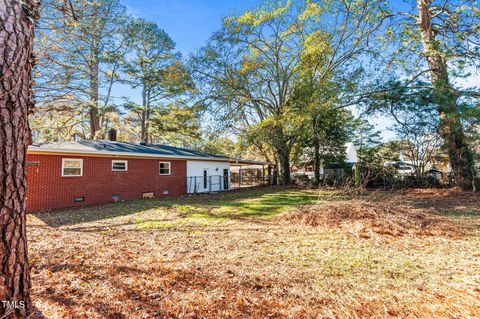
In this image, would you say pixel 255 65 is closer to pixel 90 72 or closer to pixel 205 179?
pixel 205 179

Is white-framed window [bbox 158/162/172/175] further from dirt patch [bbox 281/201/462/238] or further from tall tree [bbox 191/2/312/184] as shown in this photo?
dirt patch [bbox 281/201/462/238]

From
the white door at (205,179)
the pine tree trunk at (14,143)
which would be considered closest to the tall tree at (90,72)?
the white door at (205,179)

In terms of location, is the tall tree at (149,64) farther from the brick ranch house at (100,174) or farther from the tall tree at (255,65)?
the brick ranch house at (100,174)

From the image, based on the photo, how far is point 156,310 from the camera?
243 centimetres

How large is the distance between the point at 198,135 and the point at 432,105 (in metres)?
15.7

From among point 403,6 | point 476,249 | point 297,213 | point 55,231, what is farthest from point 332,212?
point 403,6

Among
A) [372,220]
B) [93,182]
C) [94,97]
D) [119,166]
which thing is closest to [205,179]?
[119,166]

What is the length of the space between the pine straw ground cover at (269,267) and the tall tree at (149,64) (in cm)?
1276

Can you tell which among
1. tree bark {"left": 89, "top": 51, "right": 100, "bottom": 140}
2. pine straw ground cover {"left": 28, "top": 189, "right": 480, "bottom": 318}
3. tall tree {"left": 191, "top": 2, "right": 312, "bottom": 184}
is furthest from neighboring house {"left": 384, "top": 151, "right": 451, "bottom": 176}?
tree bark {"left": 89, "top": 51, "right": 100, "bottom": 140}

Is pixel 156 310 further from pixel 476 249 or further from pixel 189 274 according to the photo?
pixel 476 249

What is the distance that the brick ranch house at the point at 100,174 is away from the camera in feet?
30.4

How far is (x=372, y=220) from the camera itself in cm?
570

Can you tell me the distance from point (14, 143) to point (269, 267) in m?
3.36

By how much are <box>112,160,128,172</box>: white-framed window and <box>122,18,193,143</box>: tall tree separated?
6534 millimetres
